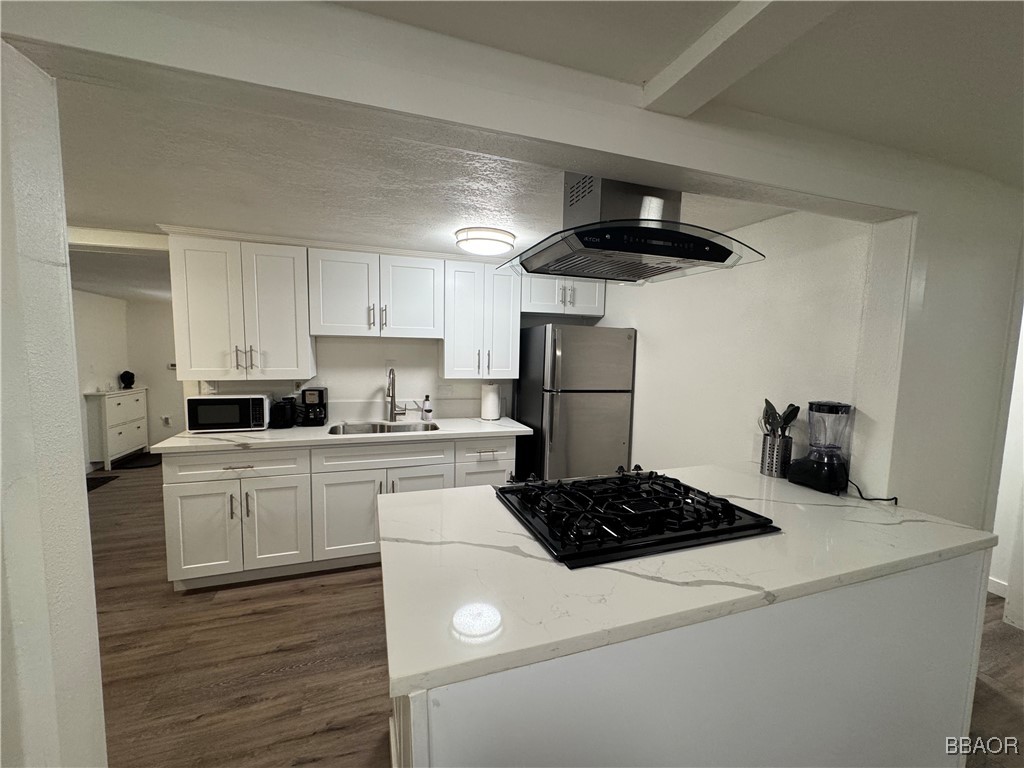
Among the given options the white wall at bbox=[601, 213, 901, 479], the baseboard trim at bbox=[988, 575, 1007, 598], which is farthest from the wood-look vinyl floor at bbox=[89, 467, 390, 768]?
the baseboard trim at bbox=[988, 575, 1007, 598]

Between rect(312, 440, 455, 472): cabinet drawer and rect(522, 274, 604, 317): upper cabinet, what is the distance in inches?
51.8

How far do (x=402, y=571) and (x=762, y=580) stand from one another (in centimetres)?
87

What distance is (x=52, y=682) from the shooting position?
757 millimetres

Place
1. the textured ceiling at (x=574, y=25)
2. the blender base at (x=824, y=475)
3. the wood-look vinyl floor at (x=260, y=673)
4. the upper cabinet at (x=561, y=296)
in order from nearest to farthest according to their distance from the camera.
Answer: the textured ceiling at (x=574, y=25) < the wood-look vinyl floor at (x=260, y=673) < the blender base at (x=824, y=475) < the upper cabinet at (x=561, y=296)

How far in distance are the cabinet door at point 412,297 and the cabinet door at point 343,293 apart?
68 mm

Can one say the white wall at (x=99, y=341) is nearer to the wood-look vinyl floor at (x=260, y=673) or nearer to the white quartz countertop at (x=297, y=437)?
the wood-look vinyl floor at (x=260, y=673)

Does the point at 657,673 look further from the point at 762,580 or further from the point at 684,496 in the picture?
the point at 684,496

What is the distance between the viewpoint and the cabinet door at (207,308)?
2.46 meters

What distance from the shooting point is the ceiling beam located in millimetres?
763

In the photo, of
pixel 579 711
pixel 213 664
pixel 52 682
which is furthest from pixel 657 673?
pixel 213 664

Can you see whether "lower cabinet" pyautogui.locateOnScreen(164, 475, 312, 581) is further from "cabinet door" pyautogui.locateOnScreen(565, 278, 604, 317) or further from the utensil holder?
the utensil holder

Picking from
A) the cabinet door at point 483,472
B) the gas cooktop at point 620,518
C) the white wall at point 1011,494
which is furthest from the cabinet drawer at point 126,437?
the white wall at point 1011,494

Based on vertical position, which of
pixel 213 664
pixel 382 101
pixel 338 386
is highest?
pixel 382 101

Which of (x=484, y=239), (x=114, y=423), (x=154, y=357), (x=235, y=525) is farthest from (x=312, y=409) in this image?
(x=154, y=357)
